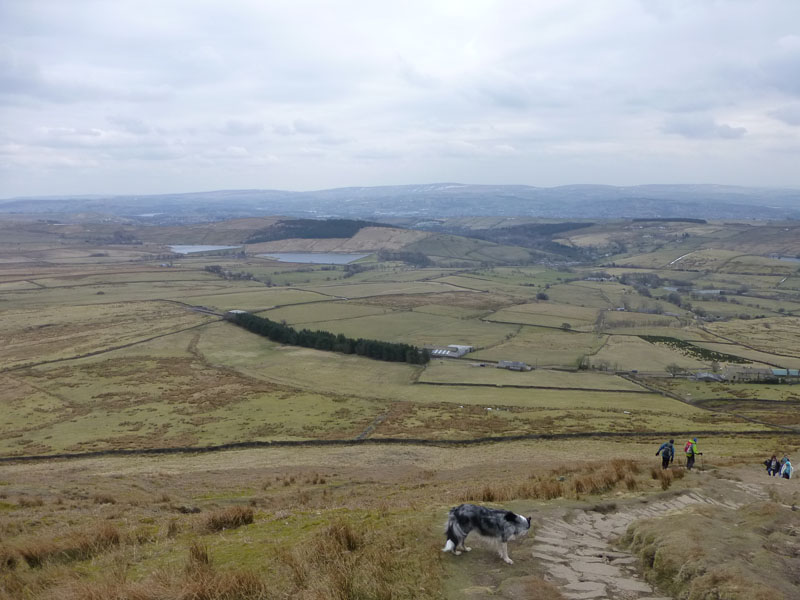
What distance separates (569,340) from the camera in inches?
3590

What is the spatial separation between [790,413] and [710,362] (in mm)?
24104

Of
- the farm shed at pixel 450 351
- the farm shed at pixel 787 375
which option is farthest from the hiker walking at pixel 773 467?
the farm shed at pixel 450 351

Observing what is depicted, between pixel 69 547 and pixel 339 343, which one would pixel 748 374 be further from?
pixel 69 547

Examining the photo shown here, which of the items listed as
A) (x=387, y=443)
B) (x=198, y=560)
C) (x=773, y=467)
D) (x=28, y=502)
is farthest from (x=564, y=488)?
(x=387, y=443)

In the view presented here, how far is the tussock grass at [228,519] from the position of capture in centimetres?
1526

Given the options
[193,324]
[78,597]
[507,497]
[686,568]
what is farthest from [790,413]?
[193,324]

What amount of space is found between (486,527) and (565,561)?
6.84 ft

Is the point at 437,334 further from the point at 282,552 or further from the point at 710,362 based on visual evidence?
the point at 282,552

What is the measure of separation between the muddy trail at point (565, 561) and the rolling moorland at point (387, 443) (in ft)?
0.23

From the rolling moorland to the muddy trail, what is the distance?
70mm

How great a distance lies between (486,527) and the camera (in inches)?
423

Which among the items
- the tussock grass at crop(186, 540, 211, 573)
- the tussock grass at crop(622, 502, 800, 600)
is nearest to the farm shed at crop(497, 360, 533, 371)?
the tussock grass at crop(622, 502, 800, 600)

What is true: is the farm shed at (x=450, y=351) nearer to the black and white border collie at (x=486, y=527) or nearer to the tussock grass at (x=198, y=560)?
the black and white border collie at (x=486, y=527)

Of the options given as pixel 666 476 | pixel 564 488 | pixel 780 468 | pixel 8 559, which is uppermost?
pixel 8 559
